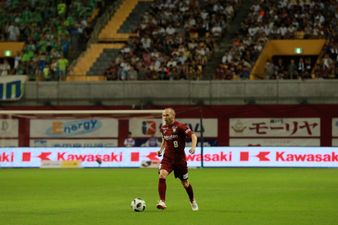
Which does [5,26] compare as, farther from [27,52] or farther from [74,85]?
[74,85]

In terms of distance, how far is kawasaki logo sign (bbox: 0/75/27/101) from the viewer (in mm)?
52594

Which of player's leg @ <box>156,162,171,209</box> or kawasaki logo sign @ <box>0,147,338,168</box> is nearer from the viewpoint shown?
player's leg @ <box>156,162,171,209</box>

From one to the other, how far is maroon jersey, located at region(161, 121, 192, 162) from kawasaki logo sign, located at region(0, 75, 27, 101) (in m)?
32.9

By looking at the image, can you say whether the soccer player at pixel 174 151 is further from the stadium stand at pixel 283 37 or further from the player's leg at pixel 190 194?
the stadium stand at pixel 283 37

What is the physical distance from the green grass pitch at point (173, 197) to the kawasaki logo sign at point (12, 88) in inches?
461

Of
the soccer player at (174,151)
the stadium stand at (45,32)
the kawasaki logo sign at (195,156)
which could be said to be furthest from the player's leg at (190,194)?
the stadium stand at (45,32)

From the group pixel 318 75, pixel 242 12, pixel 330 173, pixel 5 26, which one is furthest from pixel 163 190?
pixel 5 26

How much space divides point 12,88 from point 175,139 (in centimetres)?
3310

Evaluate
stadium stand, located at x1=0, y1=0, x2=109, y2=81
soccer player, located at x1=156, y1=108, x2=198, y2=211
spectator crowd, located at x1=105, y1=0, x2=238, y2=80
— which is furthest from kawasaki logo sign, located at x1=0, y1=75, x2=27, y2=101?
soccer player, located at x1=156, y1=108, x2=198, y2=211

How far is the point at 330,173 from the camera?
128ft

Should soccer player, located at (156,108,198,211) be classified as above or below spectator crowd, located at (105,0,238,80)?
below

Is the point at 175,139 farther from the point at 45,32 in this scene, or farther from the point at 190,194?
the point at 45,32

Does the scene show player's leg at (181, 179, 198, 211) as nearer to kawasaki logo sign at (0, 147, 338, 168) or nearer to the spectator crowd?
kawasaki logo sign at (0, 147, 338, 168)

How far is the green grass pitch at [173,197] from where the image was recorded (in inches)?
728
